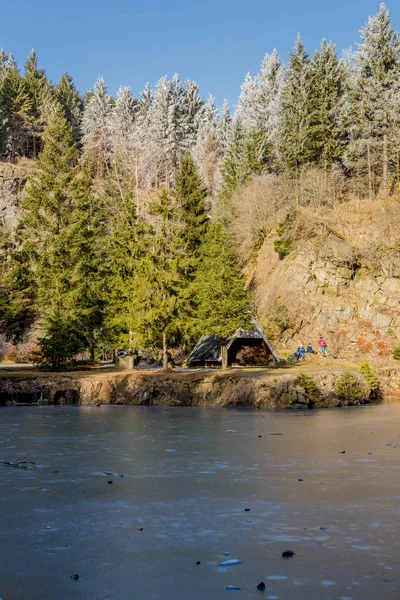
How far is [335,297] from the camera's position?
46.3m

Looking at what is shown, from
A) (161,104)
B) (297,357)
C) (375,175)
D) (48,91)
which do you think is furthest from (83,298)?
(48,91)

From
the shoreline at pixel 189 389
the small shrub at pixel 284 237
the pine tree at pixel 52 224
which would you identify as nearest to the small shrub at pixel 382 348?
the shoreline at pixel 189 389

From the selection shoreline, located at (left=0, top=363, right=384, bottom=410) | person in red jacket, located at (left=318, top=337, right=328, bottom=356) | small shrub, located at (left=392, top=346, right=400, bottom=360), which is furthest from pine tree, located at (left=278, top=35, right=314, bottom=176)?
shoreline, located at (left=0, top=363, right=384, bottom=410)

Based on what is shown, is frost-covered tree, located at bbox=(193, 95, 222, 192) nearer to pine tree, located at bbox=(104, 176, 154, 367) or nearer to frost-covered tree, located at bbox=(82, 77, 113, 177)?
frost-covered tree, located at bbox=(82, 77, 113, 177)

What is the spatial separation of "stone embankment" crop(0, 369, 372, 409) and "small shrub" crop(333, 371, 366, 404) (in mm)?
77

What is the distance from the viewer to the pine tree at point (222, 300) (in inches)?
1339

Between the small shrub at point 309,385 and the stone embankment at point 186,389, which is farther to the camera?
the small shrub at point 309,385

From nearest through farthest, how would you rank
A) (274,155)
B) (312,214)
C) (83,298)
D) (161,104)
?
(83,298) → (312,214) → (274,155) → (161,104)

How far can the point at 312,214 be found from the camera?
51062 mm

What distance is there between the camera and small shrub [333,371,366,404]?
3022 cm

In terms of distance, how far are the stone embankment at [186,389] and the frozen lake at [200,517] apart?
37.3 ft

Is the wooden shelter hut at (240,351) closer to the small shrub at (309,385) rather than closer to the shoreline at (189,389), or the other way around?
the shoreline at (189,389)

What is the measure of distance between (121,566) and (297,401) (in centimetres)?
2274

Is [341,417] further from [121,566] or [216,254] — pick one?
[121,566]
